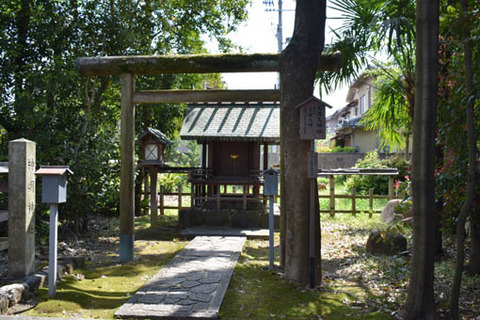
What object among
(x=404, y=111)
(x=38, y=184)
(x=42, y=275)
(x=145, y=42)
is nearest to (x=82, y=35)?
(x=145, y=42)

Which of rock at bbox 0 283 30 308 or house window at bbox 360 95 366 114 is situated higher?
house window at bbox 360 95 366 114

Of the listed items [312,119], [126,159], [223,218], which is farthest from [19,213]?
[223,218]

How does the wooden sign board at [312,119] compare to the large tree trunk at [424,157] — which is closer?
the large tree trunk at [424,157]

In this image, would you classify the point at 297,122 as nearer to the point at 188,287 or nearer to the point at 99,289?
the point at 188,287

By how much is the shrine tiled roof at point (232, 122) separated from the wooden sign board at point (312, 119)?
5.19 metres

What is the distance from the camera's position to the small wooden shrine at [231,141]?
37.6 feet

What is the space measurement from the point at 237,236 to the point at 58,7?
283 inches

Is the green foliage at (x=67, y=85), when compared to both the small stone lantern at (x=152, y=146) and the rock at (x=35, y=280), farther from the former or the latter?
the rock at (x=35, y=280)

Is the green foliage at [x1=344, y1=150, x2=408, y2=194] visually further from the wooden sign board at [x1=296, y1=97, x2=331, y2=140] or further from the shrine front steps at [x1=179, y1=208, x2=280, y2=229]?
the wooden sign board at [x1=296, y1=97, x2=331, y2=140]

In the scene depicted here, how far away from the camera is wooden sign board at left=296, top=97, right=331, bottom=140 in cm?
588

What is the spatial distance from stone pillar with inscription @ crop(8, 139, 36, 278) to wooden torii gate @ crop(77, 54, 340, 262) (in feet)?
6.20

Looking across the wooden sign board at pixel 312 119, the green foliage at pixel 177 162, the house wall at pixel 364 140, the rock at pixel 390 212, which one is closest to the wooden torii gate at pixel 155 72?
the wooden sign board at pixel 312 119

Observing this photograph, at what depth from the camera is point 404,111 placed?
10055 millimetres

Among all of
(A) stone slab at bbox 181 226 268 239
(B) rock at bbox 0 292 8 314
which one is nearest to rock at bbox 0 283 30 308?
(B) rock at bbox 0 292 8 314
